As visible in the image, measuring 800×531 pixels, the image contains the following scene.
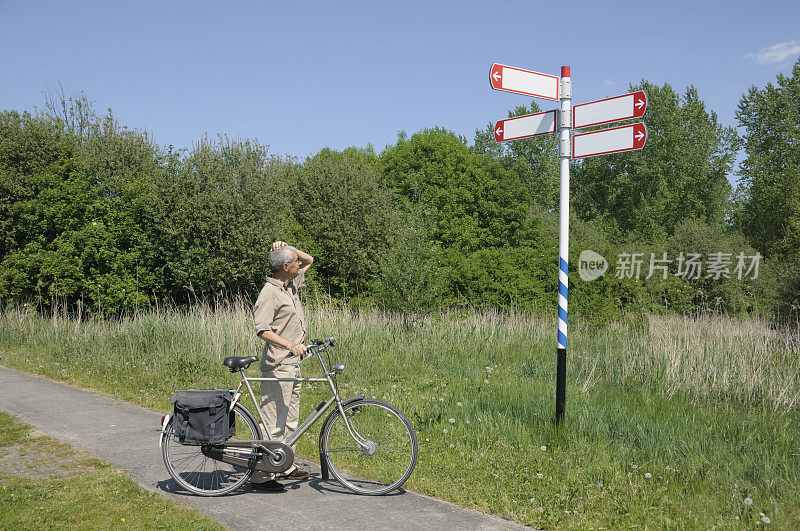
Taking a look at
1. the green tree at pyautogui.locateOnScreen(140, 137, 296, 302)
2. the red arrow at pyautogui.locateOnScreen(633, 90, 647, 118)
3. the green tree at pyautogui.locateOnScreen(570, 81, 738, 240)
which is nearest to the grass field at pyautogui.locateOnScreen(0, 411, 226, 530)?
the red arrow at pyautogui.locateOnScreen(633, 90, 647, 118)

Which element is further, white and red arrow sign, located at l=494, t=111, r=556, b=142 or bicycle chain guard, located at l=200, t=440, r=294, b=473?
white and red arrow sign, located at l=494, t=111, r=556, b=142

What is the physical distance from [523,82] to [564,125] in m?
0.57

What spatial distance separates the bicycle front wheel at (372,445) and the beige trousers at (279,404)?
0.36 m

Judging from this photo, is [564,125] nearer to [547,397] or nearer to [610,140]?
[610,140]

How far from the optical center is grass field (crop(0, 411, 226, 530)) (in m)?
4.24

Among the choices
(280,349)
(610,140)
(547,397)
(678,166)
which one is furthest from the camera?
(678,166)

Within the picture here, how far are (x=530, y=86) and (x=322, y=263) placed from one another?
21.4m

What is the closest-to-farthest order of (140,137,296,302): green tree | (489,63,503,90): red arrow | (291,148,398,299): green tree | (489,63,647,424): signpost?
(489,63,647,424): signpost
(489,63,503,90): red arrow
(140,137,296,302): green tree
(291,148,398,299): green tree

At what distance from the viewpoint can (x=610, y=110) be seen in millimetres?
5539

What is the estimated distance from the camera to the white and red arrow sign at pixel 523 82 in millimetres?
5594

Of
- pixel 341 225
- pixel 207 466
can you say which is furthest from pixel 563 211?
pixel 341 225

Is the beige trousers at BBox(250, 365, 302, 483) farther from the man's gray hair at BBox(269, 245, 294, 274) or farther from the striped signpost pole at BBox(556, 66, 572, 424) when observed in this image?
the striped signpost pole at BBox(556, 66, 572, 424)

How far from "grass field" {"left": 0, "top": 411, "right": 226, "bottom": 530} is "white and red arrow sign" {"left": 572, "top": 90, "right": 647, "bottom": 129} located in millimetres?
4628

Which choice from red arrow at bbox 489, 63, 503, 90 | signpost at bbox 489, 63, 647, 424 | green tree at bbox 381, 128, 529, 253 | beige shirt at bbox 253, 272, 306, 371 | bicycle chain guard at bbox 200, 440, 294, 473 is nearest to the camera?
bicycle chain guard at bbox 200, 440, 294, 473
